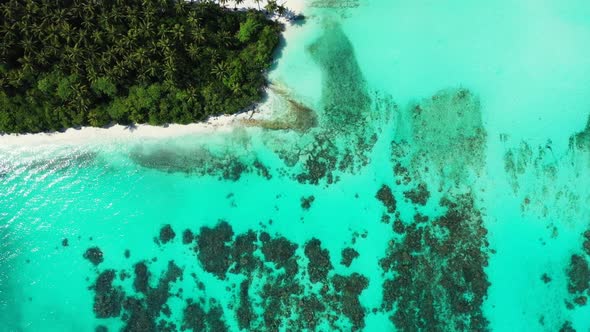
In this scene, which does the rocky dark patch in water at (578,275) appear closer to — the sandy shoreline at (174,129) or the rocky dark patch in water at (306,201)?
the rocky dark patch in water at (306,201)

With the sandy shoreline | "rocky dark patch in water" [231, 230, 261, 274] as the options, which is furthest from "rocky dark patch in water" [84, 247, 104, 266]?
"rocky dark patch in water" [231, 230, 261, 274]

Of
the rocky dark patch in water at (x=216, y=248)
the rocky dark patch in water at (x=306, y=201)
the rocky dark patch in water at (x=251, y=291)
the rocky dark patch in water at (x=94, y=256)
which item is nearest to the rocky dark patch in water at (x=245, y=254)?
the rocky dark patch in water at (x=251, y=291)

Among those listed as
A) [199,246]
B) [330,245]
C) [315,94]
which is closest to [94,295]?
[199,246]

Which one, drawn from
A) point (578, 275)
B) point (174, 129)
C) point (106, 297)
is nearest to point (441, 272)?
point (578, 275)

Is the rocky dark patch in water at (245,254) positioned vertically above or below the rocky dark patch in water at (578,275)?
below

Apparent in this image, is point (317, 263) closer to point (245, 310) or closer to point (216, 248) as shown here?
point (245, 310)

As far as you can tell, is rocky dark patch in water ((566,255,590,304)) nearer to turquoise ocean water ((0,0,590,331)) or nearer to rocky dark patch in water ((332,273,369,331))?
turquoise ocean water ((0,0,590,331))

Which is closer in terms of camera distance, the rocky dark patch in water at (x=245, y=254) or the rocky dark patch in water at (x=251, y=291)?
A: the rocky dark patch in water at (x=251, y=291)
